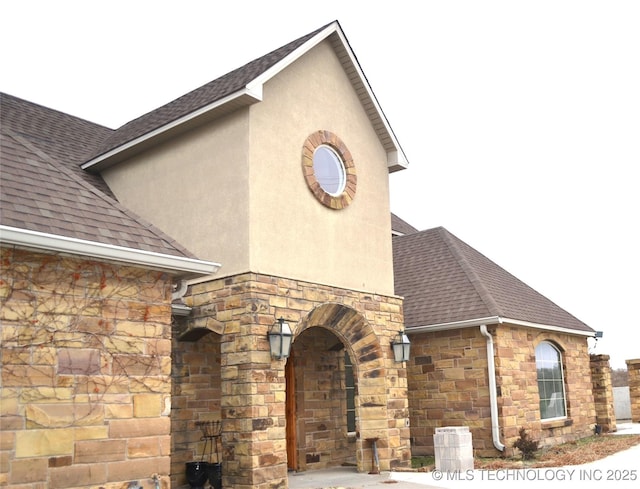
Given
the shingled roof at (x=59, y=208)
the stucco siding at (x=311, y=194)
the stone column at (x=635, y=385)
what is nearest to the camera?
the shingled roof at (x=59, y=208)

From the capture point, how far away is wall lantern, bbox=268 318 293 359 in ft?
32.5

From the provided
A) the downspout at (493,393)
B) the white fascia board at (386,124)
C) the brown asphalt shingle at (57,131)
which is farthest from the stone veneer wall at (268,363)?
the brown asphalt shingle at (57,131)

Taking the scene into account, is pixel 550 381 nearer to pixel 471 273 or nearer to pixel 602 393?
pixel 471 273

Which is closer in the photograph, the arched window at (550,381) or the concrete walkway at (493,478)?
the concrete walkway at (493,478)

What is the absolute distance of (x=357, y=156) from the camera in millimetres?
12719

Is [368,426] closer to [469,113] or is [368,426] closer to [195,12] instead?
[195,12]

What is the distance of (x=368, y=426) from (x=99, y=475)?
587 centimetres

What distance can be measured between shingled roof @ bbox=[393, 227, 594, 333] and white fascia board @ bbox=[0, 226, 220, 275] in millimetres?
8031

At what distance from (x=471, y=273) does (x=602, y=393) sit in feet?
23.0

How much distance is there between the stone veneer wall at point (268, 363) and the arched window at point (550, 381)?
5.09 metres

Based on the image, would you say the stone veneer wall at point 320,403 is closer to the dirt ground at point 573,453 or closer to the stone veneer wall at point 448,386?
the stone veneer wall at point 448,386

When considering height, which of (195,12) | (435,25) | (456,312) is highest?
(435,25)

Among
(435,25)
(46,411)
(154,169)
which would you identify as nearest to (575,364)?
(435,25)

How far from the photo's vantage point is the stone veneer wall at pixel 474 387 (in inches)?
550
